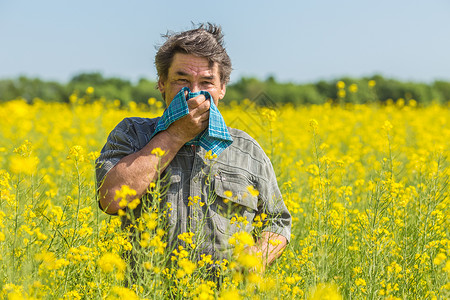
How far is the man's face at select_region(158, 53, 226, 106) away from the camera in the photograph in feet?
7.75

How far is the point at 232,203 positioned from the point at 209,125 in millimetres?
388

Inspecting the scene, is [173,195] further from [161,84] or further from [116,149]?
[161,84]

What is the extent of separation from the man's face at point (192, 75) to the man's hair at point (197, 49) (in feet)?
0.09

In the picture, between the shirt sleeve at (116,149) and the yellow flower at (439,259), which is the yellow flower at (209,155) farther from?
the yellow flower at (439,259)

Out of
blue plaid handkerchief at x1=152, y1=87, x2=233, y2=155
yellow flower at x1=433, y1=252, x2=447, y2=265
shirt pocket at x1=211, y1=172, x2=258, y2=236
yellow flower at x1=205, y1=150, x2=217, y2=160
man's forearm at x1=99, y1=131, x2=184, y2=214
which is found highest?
blue plaid handkerchief at x1=152, y1=87, x2=233, y2=155

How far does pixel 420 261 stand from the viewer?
2604 millimetres

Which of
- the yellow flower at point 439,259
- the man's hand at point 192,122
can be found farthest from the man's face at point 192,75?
the yellow flower at point 439,259

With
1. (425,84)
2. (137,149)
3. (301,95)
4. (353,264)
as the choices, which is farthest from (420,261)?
(425,84)

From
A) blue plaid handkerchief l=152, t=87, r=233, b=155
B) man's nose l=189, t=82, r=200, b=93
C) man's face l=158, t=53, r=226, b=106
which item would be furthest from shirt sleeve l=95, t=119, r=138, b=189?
man's nose l=189, t=82, r=200, b=93

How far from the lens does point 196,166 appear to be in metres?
A: 2.37

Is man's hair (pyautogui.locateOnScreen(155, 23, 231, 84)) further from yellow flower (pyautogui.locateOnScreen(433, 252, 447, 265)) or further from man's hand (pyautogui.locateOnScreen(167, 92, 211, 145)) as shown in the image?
yellow flower (pyautogui.locateOnScreen(433, 252, 447, 265))

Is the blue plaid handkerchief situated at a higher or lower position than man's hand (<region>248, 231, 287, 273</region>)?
higher

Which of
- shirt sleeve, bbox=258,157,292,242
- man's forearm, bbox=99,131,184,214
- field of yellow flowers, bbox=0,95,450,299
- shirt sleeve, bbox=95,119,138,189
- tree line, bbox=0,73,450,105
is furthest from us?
tree line, bbox=0,73,450,105

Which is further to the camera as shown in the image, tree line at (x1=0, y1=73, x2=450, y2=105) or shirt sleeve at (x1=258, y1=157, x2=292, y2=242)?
tree line at (x1=0, y1=73, x2=450, y2=105)
